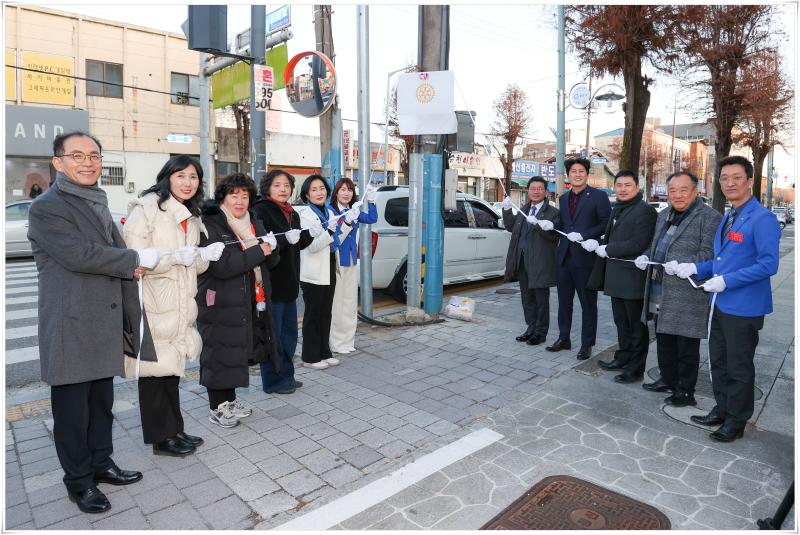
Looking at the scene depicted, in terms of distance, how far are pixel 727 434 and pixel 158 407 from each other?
3827 mm

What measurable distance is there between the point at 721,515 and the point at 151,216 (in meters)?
3.62

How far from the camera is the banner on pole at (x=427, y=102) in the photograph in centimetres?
680

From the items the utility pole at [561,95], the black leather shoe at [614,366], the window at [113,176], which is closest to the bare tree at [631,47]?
the utility pole at [561,95]

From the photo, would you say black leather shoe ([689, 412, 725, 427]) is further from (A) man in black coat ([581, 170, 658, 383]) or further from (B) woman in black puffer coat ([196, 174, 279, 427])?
(B) woman in black puffer coat ([196, 174, 279, 427])

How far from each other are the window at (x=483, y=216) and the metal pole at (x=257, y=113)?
395 cm

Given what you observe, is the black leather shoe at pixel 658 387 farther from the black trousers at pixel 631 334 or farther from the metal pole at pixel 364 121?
the metal pole at pixel 364 121

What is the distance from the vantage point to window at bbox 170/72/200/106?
922 inches

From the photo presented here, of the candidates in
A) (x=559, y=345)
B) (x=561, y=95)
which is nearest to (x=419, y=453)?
(x=559, y=345)

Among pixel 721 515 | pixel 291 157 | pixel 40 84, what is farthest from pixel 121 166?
pixel 721 515

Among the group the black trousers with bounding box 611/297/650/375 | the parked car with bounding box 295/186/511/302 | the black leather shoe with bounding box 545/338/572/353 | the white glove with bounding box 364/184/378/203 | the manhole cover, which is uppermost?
the white glove with bounding box 364/184/378/203

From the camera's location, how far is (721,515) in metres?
2.90

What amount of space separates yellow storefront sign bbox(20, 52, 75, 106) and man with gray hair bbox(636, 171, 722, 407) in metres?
21.5

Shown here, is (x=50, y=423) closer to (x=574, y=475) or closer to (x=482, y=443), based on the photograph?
(x=482, y=443)

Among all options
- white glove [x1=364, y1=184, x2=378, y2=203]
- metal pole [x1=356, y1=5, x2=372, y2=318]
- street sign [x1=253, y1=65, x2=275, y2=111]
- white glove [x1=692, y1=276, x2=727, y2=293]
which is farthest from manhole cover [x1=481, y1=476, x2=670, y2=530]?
street sign [x1=253, y1=65, x2=275, y2=111]
